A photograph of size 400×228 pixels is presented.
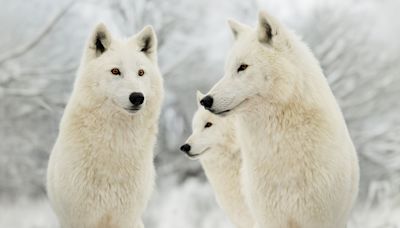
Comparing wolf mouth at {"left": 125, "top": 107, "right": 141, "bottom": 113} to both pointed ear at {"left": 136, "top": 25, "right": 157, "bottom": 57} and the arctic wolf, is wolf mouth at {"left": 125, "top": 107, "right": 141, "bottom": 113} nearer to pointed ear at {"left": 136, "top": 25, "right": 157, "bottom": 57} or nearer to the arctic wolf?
pointed ear at {"left": 136, "top": 25, "right": 157, "bottom": 57}

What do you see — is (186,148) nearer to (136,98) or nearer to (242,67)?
(136,98)

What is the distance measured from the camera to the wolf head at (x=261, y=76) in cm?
378

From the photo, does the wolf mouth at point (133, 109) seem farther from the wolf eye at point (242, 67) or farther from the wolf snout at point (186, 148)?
the wolf snout at point (186, 148)

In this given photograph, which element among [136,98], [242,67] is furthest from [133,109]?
[242,67]

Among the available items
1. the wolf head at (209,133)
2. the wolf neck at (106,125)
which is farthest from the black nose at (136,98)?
the wolf head at (209,133)

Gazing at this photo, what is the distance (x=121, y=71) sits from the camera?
411 centimetres

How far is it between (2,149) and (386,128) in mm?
4569

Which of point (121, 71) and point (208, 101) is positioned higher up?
point (121, 71)

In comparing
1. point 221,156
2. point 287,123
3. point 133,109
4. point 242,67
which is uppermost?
point 133,109

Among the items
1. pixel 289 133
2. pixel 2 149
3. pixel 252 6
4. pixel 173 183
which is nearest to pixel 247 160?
pixel 289 133

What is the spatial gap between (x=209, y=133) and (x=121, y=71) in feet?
3.72

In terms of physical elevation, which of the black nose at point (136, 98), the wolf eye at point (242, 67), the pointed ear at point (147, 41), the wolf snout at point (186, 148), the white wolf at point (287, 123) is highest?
the pointed ear at point (147, 41)

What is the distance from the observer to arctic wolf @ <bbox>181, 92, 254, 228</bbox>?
4.88 m

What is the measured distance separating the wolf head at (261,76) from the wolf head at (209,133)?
1143 millimetres
